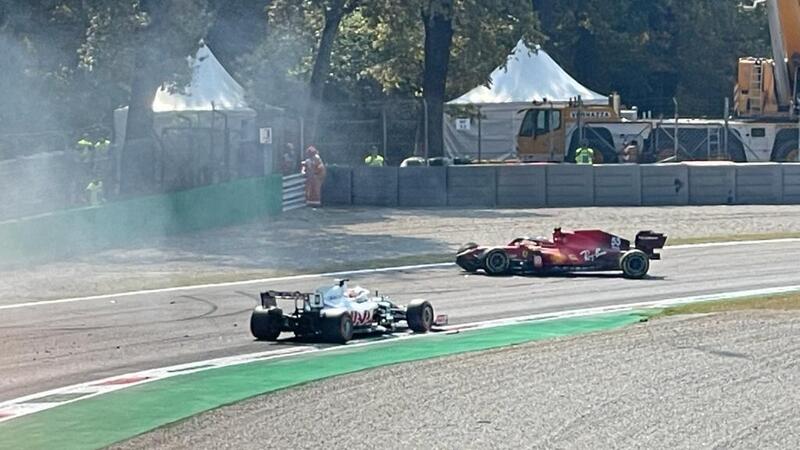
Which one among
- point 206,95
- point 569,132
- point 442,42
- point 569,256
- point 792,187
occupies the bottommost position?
point 569,256

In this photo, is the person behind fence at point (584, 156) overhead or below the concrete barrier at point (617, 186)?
overhead

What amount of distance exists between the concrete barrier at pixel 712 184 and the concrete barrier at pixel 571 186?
8.84 ft

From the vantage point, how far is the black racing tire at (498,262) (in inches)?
955

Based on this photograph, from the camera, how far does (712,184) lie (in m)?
38.9

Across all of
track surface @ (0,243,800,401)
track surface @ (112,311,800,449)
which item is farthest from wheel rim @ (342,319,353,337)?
track surface @ (112,311,800,449)

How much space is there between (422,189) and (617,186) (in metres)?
5.09

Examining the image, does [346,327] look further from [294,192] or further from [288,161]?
[288,161]

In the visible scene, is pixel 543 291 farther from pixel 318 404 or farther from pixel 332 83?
pixel 332 83

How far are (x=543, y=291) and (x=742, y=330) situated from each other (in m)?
6.32

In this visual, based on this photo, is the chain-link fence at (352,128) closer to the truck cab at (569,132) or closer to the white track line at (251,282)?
the truck cab at (569,132)

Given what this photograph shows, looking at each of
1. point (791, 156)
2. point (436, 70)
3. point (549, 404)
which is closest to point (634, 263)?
point (549, 404)

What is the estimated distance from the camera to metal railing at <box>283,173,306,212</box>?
3778 centimetres

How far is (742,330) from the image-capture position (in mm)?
16438

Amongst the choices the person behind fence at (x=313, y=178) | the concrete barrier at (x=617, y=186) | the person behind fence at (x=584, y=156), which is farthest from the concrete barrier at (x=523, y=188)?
the person behind fence at (x=584, y=156)
